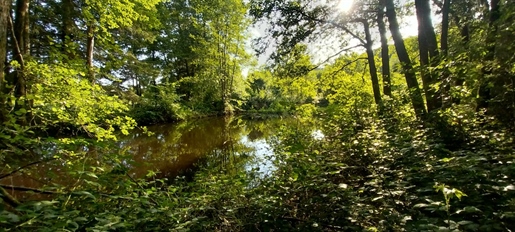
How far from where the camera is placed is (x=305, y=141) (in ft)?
20.8

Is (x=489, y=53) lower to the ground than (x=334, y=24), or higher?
lower

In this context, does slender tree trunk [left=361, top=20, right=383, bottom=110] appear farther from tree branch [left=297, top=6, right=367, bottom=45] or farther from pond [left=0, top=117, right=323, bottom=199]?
pond [left=0, top=117, right=323, bottom=199]

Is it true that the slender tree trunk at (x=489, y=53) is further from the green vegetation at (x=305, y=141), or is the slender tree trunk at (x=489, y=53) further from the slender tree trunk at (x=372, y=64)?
the slender tree trunk at (x=372, y=64)

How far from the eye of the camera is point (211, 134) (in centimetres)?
1573

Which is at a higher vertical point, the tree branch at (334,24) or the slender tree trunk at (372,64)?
the tree branch at (334,24)

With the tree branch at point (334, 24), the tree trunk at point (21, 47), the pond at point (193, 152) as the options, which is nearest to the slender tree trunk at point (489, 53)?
the pond at point (193, 152)

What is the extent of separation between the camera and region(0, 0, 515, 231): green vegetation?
2039mm

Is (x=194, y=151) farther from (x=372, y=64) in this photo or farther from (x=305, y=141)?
(x=372, y=64)

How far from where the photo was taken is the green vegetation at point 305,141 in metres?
2.04

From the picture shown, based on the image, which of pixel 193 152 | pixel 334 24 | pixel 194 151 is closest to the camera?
pixel 334 24

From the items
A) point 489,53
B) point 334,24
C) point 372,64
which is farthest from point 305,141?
point 372,64

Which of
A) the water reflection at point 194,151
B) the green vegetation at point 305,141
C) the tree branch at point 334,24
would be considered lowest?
the water reflection at point 194,151

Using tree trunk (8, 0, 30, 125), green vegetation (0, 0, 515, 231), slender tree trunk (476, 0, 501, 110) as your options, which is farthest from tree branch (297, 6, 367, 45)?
tree trunk (8, 0, 30, 125)

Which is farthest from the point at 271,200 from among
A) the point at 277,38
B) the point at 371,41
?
the point at 371,41
